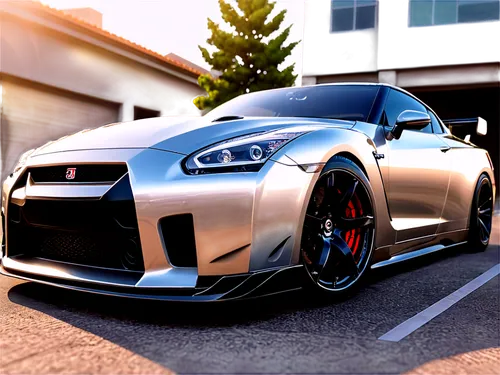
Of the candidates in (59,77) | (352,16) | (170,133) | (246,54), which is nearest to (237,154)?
(170,133)

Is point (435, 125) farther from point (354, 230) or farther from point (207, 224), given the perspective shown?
point (207, 224)

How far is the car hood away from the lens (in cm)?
285

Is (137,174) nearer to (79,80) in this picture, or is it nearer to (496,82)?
(79,80)

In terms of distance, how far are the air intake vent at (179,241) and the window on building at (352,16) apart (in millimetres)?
14043

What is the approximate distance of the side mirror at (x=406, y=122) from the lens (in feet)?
12.8

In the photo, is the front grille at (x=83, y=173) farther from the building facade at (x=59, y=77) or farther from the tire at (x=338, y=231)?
the building facade at (x=59, y=77)

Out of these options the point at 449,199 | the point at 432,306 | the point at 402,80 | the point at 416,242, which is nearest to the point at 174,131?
the point at 432,306

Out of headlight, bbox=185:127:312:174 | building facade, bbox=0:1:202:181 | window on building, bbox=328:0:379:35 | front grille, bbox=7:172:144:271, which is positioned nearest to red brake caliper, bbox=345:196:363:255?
headlight, bbox=185:127:312:174

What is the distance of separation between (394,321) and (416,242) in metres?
1.44

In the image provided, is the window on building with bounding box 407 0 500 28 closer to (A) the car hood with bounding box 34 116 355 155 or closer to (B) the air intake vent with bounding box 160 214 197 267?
(A) the car hood with bounding box 34 116 355 155

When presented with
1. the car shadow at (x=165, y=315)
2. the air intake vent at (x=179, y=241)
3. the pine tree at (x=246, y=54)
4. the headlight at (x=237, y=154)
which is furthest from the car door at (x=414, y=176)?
the pine tree at (x=246, y=54)

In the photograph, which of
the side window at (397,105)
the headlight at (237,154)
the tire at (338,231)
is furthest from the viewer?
the side window at (397,105)

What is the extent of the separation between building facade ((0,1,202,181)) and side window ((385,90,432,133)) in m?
8.27

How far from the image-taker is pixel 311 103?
4148 mm
